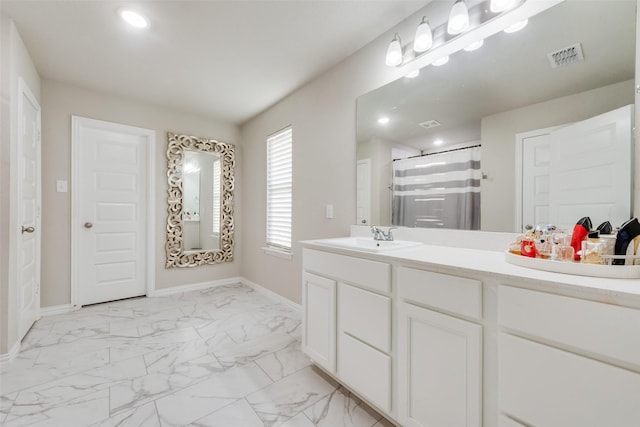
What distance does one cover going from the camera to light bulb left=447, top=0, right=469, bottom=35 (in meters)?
1.50

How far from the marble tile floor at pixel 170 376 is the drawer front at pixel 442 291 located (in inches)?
30.0

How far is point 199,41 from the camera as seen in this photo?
2.16 metres

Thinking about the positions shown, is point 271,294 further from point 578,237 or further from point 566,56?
point 566,56

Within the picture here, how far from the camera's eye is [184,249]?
11.9 feet

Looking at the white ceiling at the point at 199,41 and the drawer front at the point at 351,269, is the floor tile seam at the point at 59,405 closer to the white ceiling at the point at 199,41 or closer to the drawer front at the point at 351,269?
the drawer front at the point at 351,269

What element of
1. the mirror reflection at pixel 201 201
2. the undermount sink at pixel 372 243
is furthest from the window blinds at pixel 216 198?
the undermount sink at pixel 372 243

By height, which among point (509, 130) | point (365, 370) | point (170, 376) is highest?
point (509, 130)

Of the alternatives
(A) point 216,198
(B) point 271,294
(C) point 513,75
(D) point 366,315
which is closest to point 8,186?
(A) point 216,198

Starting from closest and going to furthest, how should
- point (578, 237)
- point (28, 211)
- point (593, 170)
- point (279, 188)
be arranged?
1. point (578, 237)
2. point (593, 170)
3. point (28, 211)
4. point (279, 188)

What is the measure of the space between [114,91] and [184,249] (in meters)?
2.04

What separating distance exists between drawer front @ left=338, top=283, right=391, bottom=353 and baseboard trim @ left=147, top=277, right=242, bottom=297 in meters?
2.83

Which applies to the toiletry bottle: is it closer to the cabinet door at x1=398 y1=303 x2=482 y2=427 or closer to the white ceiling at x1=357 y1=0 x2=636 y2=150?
the cabinet door at x1=398 y1=303 x2=482 y2=427

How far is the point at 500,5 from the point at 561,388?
1.76m

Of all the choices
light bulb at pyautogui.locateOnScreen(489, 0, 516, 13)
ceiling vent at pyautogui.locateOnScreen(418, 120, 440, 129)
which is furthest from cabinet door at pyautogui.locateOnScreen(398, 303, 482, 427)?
light bulb at pyautogui.locateOnScreen(489, 0, 516, 13)
